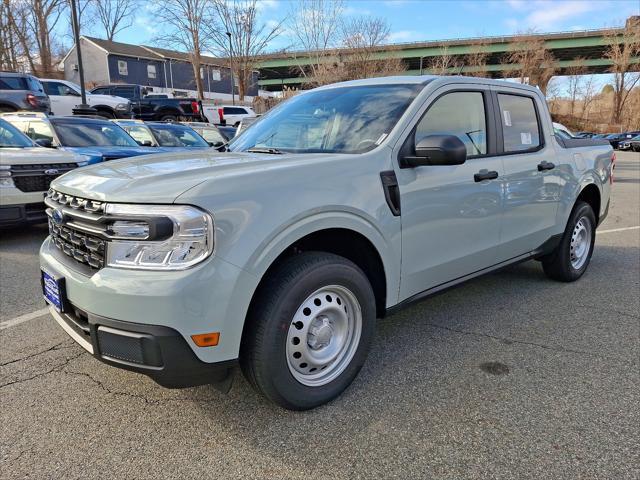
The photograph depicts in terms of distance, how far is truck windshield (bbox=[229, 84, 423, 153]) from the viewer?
298 centimetres

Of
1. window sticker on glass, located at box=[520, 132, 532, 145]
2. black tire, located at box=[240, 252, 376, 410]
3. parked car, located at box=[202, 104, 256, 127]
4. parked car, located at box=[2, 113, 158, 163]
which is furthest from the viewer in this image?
parked car, located at box=[202, 104, 256, 127]

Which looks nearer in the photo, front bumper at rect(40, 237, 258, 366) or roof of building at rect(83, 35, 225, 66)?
front bumper at rect(40, 237, 258, 366)

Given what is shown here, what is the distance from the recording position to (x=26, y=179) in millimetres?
6152

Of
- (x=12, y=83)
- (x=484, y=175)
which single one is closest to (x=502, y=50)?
(x=12, y=83)

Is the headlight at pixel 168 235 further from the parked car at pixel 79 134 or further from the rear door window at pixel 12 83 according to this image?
the rear door window at pixel 12 83

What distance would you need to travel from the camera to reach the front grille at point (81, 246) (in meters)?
2.24

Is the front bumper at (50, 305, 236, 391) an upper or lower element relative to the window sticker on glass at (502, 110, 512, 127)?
lower

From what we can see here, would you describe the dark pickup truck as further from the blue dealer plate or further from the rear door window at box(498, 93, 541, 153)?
the blue dealer plate

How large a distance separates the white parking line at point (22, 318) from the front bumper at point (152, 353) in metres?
2.00

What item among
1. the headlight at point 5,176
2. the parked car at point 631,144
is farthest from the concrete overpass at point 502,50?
the headlight at point 5,176

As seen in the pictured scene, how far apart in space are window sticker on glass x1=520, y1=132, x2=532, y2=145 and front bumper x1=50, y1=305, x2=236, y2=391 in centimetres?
308

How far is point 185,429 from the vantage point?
244 centimetres

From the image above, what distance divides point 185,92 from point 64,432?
49.3m

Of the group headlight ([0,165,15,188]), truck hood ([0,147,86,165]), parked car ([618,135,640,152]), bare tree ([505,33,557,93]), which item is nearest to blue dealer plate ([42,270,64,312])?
headlight ([0,165,15,188])
